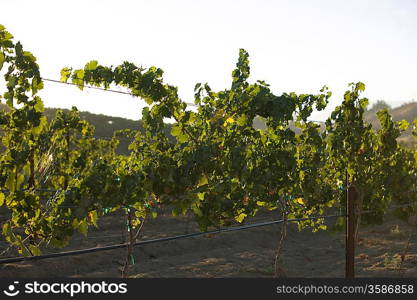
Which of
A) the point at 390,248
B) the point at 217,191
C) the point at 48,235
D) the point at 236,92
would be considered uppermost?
the point at 236,92

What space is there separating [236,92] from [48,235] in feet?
10.1

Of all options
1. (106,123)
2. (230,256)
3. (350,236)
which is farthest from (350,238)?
(106,123)

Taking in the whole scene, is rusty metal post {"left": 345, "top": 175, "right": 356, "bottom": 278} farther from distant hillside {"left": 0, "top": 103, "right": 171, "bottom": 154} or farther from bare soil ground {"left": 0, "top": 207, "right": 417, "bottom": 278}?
distant hillside {"left": 0, "top": 103, "right": 171, "bottom": 154}

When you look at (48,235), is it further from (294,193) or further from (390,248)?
(390,248)

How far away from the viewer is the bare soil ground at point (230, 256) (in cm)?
1116

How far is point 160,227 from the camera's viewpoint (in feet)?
55.1

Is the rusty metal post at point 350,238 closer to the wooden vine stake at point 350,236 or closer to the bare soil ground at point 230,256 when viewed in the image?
the wooden vine stake at point 350,236

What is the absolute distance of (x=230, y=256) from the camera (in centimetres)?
1320

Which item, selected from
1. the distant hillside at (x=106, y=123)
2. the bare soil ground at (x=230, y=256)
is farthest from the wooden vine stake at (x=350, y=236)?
the distant hillside at (x=106, y=123)

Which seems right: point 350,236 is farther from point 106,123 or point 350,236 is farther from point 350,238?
point 106,123

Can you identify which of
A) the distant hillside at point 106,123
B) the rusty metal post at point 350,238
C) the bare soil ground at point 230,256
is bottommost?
the bare soil ground at point 230,256

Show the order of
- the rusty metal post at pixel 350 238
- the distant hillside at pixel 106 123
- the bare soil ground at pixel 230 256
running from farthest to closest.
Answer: the distant hillside at pixel 106 123
the bare soil ground at pixel 230 256
the rusty metal post at pixel 350 238

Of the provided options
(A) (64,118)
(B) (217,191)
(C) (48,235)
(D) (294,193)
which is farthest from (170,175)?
(A) (64,118)

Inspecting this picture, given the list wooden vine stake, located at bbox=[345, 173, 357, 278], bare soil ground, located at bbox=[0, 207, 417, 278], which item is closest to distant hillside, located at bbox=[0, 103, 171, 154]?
bare soil ground, located at bbox=[0, 207, 417, 278]
